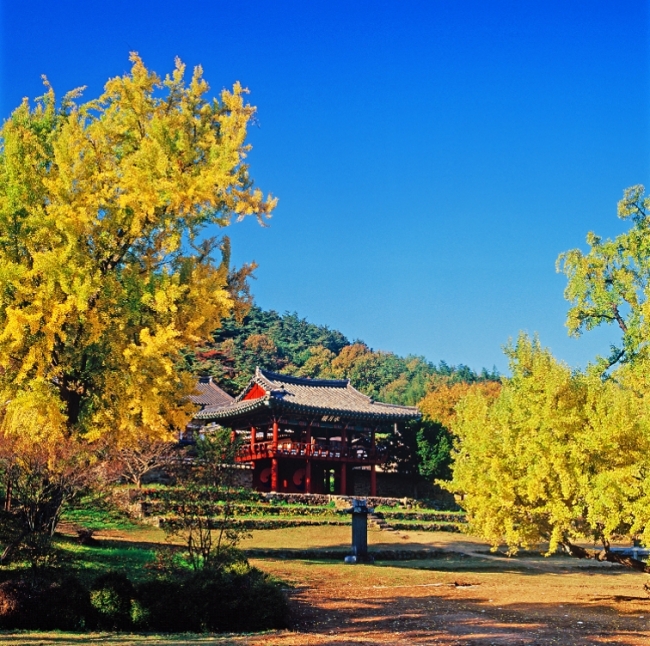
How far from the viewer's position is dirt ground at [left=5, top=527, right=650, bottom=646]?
987cm

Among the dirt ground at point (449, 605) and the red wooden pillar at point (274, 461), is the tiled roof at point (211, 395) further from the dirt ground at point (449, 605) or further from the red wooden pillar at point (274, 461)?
the dirt ground at point (449, 605)

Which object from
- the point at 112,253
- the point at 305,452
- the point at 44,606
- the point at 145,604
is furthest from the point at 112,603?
the point at 305,452

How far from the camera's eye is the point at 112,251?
1188 cm

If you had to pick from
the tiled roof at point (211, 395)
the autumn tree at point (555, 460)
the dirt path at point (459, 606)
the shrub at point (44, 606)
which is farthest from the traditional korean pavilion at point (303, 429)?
the shrub at point (44, 606)

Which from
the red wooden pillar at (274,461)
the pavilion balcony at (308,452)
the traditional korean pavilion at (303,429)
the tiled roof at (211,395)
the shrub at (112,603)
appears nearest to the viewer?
→ the shrub at (112,603)

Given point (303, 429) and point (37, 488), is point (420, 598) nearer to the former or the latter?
point (37, 488)

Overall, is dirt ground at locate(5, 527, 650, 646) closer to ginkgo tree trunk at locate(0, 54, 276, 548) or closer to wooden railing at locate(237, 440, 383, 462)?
ginkgo tree trunk at locate(0, 54, 276, 548)

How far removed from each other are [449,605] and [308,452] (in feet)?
75.4

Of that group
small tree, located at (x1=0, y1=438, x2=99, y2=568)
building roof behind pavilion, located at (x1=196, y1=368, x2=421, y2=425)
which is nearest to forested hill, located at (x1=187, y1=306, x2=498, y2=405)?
building roof behind pavilion, located at (x1=196, y1=368, x2=421, y2=425)

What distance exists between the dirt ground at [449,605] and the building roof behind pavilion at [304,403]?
12494 mm

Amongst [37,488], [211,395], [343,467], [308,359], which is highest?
[308,359]

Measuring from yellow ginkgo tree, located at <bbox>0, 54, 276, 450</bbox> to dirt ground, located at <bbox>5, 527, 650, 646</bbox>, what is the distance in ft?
12.2

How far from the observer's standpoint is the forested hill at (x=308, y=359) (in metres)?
69.2

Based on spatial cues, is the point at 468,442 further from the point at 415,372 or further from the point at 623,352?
the point at 415,372
